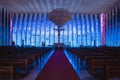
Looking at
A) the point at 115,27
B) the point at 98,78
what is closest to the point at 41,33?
the point at 115,27

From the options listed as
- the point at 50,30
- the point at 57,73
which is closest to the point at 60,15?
the point at 50,30

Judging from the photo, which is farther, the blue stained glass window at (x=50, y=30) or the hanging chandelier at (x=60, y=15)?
the blue stained glass window at (x=50, y=30)

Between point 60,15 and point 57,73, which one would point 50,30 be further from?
point 57,73

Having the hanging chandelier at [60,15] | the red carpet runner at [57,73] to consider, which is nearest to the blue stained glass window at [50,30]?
the hanging chandelier at [60,15]

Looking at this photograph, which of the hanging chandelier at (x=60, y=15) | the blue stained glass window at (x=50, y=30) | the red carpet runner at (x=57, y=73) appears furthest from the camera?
the blue stained glass window at (x=50, y=30)

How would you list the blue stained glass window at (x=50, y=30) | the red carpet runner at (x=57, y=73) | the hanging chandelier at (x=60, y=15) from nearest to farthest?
the red carpet runner at (x=57, y=73), the hanging chandelier at (x=60, y=15), the blue stained glass window at (x=50, y=30)

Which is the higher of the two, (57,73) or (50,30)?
(50,30)

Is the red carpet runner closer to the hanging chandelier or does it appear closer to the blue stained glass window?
the hanging chandelier

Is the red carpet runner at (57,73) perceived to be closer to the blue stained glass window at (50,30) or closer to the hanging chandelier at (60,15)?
the hanging chandelier at (60,15)

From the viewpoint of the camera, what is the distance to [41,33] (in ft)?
120

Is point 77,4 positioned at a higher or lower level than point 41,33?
higher

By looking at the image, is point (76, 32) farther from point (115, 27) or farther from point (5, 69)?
point (5, 69)

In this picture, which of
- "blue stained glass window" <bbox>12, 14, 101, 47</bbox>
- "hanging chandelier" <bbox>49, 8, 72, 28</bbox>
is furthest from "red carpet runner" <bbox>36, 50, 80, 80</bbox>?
"blue stained glass window" <bbox>12, 14, 101, 47</bbox>

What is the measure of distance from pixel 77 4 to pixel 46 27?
31.8 feet
